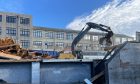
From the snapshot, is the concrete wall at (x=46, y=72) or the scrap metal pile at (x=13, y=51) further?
the scrap metal pile at (x=13, y=51)

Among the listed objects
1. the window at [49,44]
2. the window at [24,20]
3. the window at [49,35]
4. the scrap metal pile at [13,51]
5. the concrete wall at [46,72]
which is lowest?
the concrete wall at [46,72]

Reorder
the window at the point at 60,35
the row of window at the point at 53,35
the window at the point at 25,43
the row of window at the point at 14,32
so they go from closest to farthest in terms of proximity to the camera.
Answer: the row of window at the point at 14,32
the window at the point at 25,43
the row of window at the point at 53,35
the window at the point at 60,35

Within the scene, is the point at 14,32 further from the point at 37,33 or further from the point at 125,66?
the point at 125,66

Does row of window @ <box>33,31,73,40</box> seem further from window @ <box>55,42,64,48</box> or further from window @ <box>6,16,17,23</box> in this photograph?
window @ <box>6,16,17,23</box>

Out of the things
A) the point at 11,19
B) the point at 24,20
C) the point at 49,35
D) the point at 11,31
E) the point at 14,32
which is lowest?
the point at 49,35

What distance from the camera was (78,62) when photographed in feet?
50.4

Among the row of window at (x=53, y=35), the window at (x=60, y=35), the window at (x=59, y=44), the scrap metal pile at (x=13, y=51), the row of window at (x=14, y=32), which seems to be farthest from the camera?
the window at (x=60, y=35)

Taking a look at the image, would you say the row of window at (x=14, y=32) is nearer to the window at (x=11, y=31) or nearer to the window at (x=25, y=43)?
the window at (x=11, y=31)

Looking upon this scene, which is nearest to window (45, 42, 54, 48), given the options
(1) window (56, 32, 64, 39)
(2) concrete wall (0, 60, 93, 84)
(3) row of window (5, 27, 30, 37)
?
(1) window (56, 32, 64, 39)

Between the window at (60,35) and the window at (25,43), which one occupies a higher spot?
the window at (60,35)

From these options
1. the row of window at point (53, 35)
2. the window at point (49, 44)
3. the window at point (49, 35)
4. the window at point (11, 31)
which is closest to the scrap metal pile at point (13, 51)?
the window at point (11, 31)

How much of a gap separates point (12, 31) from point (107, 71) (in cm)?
5641

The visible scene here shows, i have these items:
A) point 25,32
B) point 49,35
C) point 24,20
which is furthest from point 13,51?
point 49,35

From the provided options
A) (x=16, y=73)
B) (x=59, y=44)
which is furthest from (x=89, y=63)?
(x=59, y=44)
